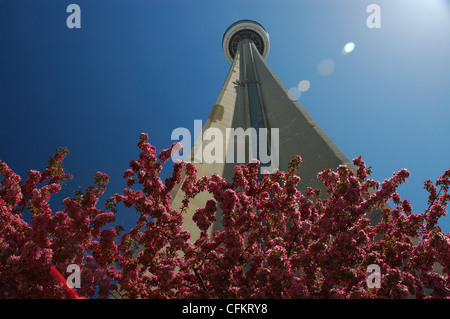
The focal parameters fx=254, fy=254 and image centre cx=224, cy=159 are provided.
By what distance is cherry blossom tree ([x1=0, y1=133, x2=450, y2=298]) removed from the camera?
353 cm

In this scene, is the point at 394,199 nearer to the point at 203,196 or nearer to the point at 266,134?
the point at 203,196

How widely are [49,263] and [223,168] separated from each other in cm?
787

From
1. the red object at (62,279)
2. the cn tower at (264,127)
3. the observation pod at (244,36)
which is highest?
the observation pod at (244,36)

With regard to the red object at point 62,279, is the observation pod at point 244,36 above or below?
above

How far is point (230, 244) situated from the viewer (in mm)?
3824

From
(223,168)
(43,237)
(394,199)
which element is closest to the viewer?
(43,237)

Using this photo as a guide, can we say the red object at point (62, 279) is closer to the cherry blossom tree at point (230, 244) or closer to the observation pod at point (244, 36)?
the cherry blossom tree at point (230, 244)

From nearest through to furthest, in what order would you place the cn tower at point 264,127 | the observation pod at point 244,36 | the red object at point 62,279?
the red object at point 62,279 → the cn tower at point 264,127 → the observation pod at point 244,36

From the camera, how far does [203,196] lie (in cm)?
866

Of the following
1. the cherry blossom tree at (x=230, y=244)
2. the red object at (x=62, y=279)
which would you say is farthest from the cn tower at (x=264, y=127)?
the red object at (x=62, y=279)

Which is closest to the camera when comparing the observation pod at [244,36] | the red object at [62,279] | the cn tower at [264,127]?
the red object at [62,279]

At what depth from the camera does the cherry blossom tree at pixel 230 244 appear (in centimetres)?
353

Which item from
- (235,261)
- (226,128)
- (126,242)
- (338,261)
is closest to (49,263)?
(126,242)

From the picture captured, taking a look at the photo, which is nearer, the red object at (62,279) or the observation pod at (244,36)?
the red object at (62,279)
